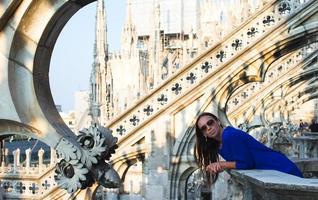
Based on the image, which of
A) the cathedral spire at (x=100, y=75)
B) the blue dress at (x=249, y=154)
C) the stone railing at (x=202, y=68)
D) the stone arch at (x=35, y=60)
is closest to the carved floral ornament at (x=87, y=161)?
the stone arch at (x=35, y=60)

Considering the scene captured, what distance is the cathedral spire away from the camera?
14719 millimetres

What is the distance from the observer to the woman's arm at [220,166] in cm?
263

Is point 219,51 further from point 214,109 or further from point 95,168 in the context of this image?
point 95,168

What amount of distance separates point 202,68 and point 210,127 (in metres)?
7.08

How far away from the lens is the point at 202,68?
31.7 feet

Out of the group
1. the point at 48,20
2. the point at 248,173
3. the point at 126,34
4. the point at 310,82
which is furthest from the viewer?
the point at 126,34

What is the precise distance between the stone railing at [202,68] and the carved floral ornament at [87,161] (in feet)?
22.3

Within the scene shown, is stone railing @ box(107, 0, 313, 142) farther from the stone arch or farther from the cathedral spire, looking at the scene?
the stone arch

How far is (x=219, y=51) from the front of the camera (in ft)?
31.5

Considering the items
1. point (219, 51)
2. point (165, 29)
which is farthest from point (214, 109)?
point (165, 29)

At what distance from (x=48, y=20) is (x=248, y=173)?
140cm

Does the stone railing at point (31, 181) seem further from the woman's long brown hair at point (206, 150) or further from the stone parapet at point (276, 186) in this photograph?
the stone parapet at point (276, 186)

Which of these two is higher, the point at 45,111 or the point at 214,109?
the point at 214,109

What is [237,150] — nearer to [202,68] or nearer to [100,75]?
[202,68]
